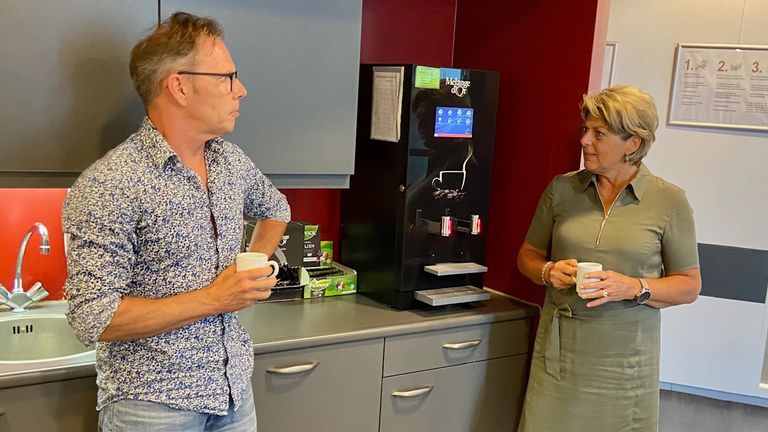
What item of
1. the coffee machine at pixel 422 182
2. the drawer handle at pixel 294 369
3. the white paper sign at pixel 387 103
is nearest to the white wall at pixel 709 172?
the coffee machine at pixel 422 182

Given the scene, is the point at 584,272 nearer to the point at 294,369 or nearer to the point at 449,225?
the point at 449,225

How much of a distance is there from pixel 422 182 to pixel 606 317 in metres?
0.71

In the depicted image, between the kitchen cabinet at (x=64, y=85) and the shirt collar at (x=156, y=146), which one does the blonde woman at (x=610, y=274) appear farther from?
the kitchen cabinet at (x=64, y=85)

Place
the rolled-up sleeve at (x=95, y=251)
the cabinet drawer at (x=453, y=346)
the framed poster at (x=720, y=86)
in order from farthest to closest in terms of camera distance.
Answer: the framed poster at (x=720, y=86) < the cabinet drawer at (x=453, y=346) < the rolled-up sleeve at (x=95, y=251)

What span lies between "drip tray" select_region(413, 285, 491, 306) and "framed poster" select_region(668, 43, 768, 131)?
1.92 m

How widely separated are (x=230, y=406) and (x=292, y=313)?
0.62 m

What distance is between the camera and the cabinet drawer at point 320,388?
193 cm

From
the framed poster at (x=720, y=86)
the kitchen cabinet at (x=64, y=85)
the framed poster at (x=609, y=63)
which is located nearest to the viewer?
the kitchen cabinet at (x=64, y=85)

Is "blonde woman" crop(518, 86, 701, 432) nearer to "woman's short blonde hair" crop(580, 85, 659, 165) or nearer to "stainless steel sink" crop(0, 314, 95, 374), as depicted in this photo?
"woman's short blonde hair" crop(580, 85, 659, 165)

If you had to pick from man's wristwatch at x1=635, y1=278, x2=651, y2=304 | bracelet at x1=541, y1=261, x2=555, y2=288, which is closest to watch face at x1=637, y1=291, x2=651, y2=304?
man's wristwatch at x1=635, y1=278, x2=651, y2=304

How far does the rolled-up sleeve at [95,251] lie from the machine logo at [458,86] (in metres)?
1.21

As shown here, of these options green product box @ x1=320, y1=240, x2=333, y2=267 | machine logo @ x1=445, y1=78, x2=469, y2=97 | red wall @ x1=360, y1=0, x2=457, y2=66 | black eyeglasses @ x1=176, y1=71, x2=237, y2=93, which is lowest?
green product box @ x1=320, y1=240, x2=333, y2=267

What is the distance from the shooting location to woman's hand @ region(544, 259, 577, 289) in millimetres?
1955

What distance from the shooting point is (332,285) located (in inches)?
93.0
